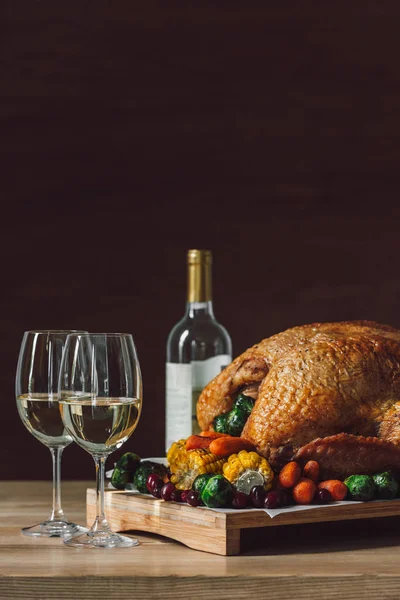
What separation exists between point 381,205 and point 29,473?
1.13 meters

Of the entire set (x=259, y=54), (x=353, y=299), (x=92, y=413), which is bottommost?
(x=92, y=413)

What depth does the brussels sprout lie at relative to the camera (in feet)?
4.94

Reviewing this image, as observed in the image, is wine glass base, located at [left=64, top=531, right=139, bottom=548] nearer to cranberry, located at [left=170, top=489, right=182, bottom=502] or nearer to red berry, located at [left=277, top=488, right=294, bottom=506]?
cranberry, located at [left=170, top=489, right=182, bottom=502]

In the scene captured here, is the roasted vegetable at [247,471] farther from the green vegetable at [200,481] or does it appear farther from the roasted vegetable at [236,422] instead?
the roasted vegetable at [236,422]

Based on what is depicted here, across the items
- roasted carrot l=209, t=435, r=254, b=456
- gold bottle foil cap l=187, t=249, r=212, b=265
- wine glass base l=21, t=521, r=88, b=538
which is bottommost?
wine glass base l=21, t=521, r=88, b=538

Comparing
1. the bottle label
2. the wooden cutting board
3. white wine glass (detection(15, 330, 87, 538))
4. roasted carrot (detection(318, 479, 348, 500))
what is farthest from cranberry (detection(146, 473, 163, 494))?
the bottle label

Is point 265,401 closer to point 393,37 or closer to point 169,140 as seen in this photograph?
point 169,140

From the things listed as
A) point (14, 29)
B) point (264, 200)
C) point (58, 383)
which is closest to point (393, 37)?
point (264, 200)

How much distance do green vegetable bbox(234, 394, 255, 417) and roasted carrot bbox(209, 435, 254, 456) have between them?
0.19 metres

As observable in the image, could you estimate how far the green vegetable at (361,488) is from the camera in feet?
4.51

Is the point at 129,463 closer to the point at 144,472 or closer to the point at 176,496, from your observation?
the point at 144,472

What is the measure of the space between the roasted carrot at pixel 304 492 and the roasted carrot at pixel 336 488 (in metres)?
0.03

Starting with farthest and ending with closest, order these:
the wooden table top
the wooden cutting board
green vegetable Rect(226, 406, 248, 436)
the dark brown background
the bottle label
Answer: the dark brown background, the bottle label, green vegetable Rect(226, 406, 248, 436), the wooden cutting board, the wooden table top

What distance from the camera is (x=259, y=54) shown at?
2650mm
